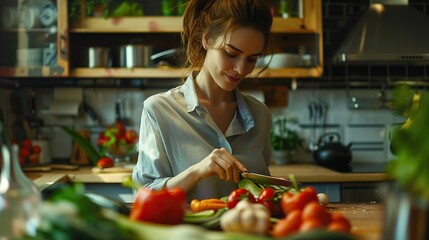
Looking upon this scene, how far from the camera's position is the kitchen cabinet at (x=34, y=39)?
11.5 ft

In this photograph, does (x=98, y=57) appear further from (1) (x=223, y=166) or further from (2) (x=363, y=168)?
(1) (x=223, y=166)

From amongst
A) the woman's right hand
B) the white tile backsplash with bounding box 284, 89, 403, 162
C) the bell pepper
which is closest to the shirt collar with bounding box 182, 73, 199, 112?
the woman's right hand

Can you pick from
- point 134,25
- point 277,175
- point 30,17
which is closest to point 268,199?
point 277,175

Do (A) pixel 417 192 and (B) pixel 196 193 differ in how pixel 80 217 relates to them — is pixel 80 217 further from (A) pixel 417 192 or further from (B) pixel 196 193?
(B) pixel 196 193

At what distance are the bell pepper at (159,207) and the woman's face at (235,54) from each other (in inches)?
30.6

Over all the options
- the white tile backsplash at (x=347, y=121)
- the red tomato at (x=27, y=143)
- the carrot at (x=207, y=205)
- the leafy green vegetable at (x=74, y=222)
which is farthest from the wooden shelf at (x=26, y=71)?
the leafy green vegetable at (x=74, y=222)

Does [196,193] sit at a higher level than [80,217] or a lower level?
Result: lower

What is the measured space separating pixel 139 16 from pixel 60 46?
477mm

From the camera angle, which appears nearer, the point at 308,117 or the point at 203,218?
the point at 203,218

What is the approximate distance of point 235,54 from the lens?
6.54ft

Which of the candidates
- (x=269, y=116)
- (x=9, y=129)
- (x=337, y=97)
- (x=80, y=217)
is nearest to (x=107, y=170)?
(x=9, y=129)

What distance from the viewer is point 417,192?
3.20ft

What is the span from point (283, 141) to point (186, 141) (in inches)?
66.5

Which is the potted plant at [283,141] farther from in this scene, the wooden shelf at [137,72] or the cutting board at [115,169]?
the cutting board at [115,169]
